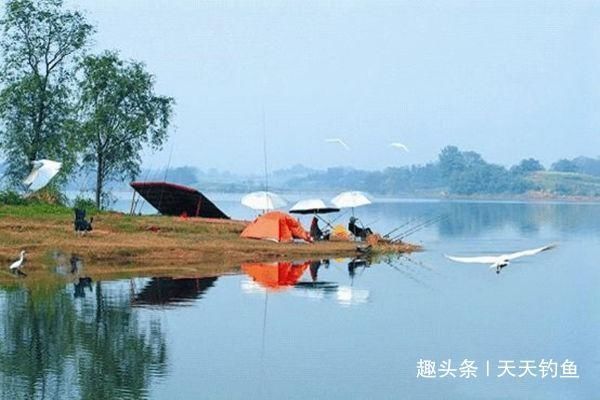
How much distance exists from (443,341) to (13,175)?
97.4ft

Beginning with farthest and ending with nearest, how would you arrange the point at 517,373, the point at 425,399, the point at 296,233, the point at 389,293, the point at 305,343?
the point at 296,233 → the point at 389,293 → the point at 305,343 → the point at 517,373 → the point at 425,399

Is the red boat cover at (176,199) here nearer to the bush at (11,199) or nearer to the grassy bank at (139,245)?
the grassy bank at (139,245)

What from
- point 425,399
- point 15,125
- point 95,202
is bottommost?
point 425,399

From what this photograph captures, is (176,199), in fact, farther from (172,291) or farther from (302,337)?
(302,337)

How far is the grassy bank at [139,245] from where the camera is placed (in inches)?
1244

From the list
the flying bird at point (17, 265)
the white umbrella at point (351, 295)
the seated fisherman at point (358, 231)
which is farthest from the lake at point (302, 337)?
the seated fisherman at point (358, 231)

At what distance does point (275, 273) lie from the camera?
1280 inches

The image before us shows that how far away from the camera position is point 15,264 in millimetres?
29000

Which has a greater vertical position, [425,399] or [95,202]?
[95,202]

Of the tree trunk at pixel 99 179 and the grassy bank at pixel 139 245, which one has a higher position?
the tree trunk at pixel 99 179

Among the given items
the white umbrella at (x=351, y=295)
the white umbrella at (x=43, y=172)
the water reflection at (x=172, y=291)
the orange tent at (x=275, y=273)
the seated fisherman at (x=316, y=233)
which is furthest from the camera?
the seated fisherman at (x=316, y=233)

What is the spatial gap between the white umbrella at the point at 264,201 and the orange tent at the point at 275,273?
5.94m

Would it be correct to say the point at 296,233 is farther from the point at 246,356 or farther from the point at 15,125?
the point at 246,356

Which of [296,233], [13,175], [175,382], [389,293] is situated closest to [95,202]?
[13,175]
